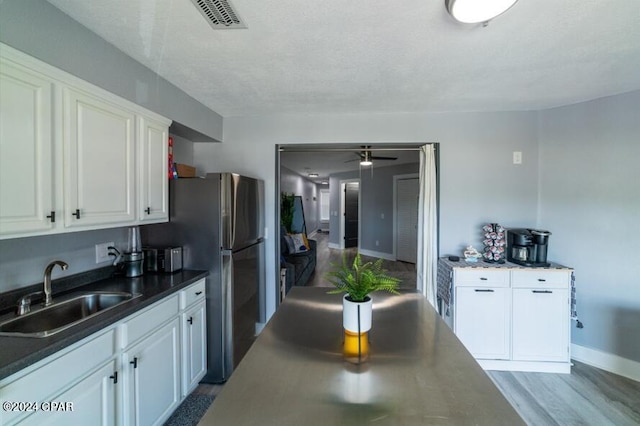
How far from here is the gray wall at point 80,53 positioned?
4.27 ft

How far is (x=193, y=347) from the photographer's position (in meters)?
2.17

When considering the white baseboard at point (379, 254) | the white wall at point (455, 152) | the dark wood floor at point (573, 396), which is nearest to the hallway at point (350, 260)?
the white baseboard at point (379, 254)

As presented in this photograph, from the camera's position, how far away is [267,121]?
126 inches

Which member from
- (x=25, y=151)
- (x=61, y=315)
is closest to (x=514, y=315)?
(x=61, y=315)

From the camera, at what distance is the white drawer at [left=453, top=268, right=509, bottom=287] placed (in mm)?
2613

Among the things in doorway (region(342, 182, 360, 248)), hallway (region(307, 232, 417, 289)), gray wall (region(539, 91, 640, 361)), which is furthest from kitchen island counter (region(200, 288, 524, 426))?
doorway (region(342, 182, 360, 248))

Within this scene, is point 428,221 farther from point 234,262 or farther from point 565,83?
point 234,262

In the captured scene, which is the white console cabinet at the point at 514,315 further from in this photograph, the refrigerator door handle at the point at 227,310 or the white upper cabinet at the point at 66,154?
the white upper cabinet at the point at 66,154

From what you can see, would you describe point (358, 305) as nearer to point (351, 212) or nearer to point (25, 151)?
point (25, 151)

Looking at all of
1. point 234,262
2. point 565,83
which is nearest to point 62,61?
point 234,262

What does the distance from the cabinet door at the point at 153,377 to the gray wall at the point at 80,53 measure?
5.22ft

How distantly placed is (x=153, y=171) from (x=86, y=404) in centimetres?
146

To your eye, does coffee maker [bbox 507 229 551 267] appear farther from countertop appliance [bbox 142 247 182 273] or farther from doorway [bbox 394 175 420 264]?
doorway [bbox 394 175 420 264]

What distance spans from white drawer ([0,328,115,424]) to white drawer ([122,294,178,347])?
4.2 inches
